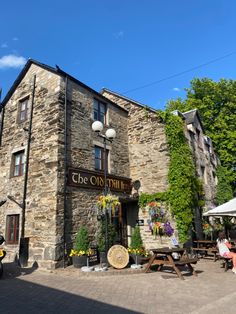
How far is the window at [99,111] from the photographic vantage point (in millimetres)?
12653

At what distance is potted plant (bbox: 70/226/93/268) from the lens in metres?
8.54

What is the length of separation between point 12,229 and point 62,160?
3.74 meters

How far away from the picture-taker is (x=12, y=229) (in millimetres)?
10531

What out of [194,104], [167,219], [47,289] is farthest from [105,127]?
[194,104]

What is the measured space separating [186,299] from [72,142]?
7397mm

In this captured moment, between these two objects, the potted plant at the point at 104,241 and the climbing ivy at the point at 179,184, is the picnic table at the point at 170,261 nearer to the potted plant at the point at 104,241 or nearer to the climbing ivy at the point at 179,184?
the potted plant at the point at 104,241

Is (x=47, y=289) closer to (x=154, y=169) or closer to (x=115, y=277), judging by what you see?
(x=115, y=277)

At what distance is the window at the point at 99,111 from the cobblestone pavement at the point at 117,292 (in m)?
7.39

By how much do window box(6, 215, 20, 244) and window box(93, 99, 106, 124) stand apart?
19.3ft

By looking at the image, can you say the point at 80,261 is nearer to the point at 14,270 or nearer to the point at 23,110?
the point at 14,270

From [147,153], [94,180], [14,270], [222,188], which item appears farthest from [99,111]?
[222,188]

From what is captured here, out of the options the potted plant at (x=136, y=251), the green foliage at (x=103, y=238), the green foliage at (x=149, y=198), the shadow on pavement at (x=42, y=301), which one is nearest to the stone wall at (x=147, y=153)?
the green foliage at (x=149, y=198)

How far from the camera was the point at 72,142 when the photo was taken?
10.7 metres

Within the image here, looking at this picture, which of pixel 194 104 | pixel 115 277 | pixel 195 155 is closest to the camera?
pixel 115 277
